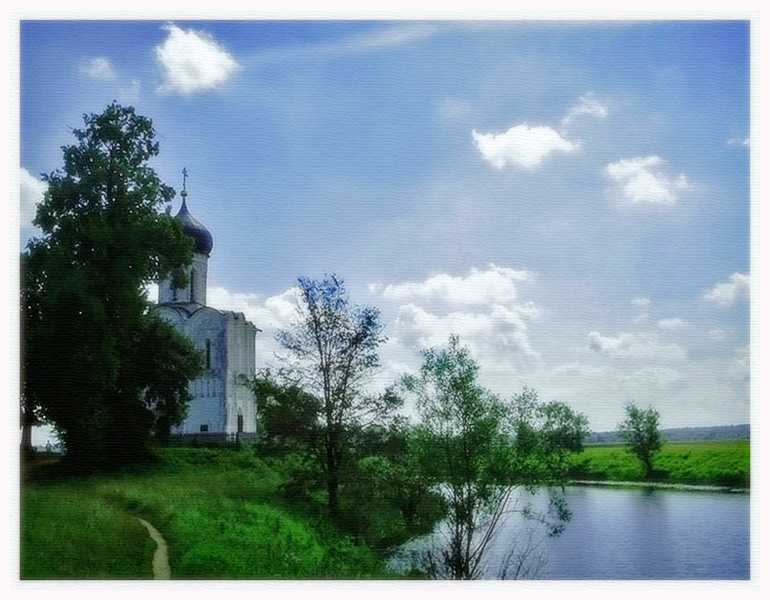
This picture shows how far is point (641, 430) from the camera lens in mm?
6316

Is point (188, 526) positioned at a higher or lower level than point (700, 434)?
lower

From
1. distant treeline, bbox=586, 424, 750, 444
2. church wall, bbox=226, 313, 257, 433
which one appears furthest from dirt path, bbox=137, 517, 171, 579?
distant treeline, bbox=586, 424, 750, 444

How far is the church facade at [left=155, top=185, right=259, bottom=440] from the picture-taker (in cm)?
643

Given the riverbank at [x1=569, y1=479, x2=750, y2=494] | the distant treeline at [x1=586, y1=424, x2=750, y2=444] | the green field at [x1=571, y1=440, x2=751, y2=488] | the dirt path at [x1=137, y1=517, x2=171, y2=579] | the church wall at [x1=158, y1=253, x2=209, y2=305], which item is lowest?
the dirt path at [x1=137, y1=517, x2=171, y2=579]

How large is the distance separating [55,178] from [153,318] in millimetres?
1222

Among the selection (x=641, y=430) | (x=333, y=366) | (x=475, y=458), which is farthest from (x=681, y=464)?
(x=333, y=366)

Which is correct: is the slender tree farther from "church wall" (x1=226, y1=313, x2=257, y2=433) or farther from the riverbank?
the riverbank

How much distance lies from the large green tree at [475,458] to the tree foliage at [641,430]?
1.19ft

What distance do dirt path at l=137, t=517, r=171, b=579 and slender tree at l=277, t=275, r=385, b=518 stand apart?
1.21m

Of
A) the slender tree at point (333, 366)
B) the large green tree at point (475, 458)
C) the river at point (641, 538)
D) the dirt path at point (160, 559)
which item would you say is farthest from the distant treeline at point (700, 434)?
the dirt path at point (160, 559)

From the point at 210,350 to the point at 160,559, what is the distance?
1510mm

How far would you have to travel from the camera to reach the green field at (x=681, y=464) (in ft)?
20.4

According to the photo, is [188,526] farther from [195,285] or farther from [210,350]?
[195,285]

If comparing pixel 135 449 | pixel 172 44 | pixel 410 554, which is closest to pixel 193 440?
pixel 135 449
